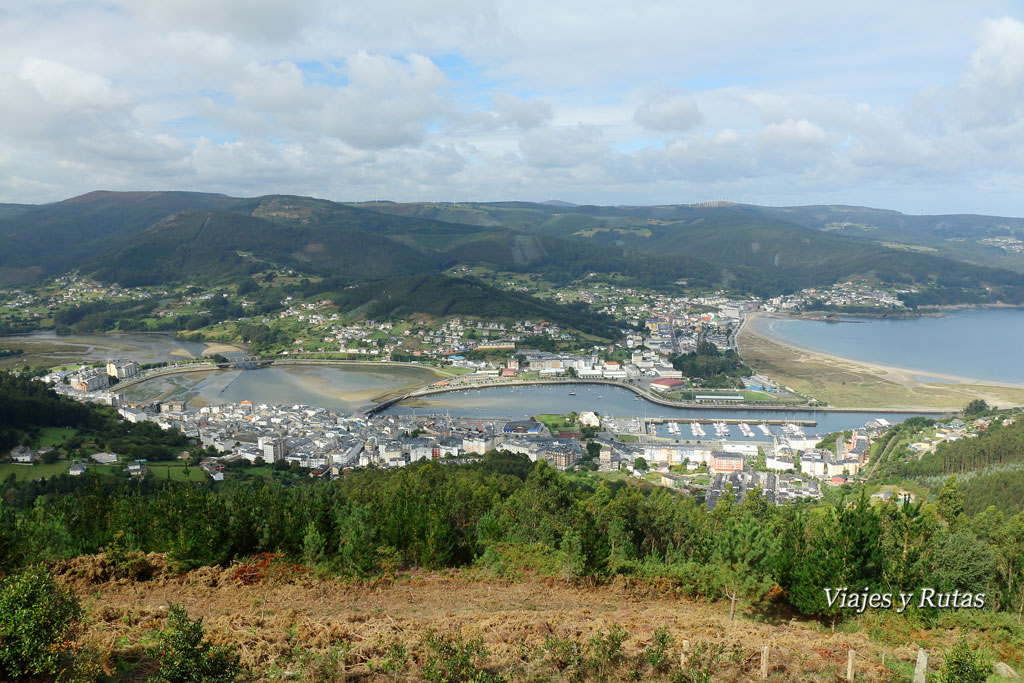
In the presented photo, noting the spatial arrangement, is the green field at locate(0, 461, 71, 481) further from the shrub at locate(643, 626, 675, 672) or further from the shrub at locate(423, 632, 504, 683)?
the shrub at locate(643, 626, 675, 672)

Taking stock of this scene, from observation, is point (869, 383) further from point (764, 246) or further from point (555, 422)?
point (764, 246)

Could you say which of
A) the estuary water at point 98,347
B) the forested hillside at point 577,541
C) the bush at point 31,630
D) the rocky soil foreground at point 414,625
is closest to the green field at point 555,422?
the forested hillside at point 577,541

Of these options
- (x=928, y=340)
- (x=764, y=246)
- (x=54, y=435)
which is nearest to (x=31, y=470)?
(x=54, y=435)

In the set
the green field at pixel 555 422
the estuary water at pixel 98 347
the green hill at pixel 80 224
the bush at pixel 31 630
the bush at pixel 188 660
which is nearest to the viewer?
the bush at pixel 31 630

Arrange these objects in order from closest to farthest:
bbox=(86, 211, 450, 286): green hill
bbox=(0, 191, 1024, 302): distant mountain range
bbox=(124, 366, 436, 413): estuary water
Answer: bbox=(124, 366, 436, 413): estuary water → bbox=(86, 211, 450, 286): green hill → bbox=(0, 191, 1024, 302): distant mountain range

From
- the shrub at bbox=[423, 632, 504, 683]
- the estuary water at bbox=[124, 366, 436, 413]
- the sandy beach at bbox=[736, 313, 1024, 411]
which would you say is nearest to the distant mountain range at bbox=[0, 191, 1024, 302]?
the estuary water at bbox=[124, 366, 436, 413]

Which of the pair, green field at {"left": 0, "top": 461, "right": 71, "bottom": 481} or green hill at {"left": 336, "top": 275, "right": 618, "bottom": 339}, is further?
green hill at {"left": 336, "top": 275, "right": 618, "bottom": 339}

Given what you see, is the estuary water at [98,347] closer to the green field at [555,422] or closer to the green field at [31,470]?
the green field at [31,470]
